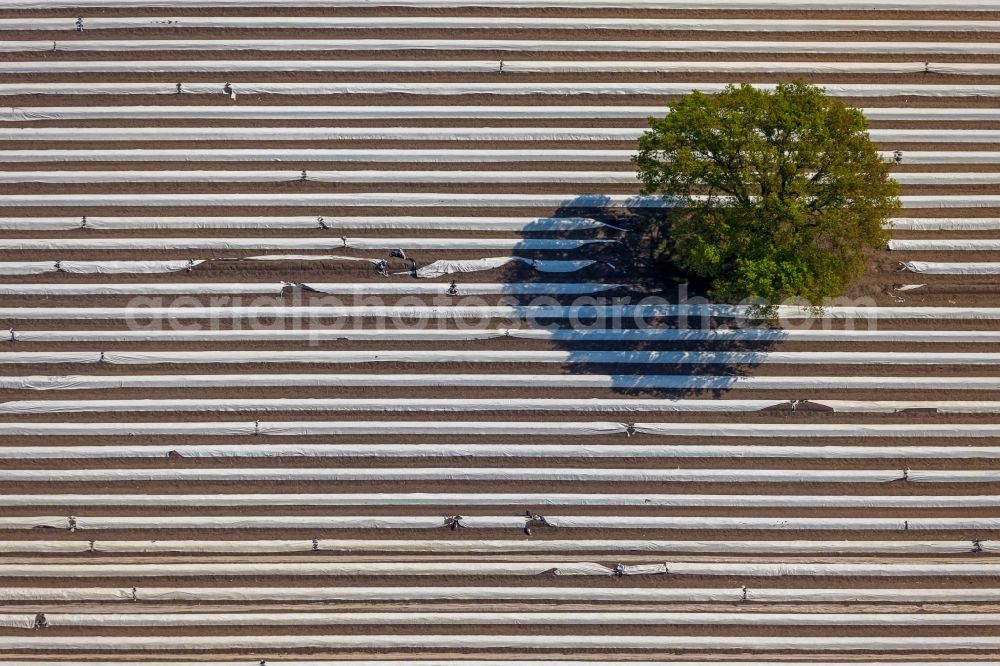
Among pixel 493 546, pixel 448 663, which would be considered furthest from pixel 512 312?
pixel 448 663

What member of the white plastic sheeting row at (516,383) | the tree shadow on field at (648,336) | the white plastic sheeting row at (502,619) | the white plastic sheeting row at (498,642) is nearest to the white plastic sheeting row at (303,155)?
the tree shadow on field at (648,336)

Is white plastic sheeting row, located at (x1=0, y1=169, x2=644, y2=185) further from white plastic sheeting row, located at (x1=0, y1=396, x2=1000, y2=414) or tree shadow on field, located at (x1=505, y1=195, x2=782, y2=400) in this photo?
white plastic sheeting row, located at (x1=0, y1=396, x2=1000, y2=414)

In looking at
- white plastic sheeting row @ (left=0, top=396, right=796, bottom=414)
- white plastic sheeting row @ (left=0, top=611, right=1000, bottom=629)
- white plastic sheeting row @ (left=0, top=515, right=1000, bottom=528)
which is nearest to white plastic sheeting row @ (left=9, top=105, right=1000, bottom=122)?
white plastic sheeting row @ (left=0, top=396, right=796, bottom=414)

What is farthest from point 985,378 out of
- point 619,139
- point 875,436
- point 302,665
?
point 302,665

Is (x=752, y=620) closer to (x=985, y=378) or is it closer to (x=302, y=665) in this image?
(x=985, y=378)

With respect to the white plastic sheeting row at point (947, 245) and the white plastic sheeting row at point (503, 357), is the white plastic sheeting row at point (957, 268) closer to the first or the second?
the white plastic sheeting row at point (947, 245)

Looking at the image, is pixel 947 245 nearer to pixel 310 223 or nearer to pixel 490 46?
pixel 490 46
